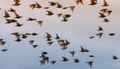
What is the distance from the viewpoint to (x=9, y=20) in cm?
11738

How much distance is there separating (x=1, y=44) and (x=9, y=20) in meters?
4.76

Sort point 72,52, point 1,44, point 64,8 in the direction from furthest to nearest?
point 72,52 → point 1,44 → point 64,8

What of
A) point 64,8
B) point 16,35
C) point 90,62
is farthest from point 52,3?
point 90,62

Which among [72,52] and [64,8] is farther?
[72,52]

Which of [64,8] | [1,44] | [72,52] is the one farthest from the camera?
[72,52]

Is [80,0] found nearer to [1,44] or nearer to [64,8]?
[64,8]

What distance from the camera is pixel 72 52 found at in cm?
12762

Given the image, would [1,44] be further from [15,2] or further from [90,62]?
[90,62]

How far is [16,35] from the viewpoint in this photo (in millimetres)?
121125

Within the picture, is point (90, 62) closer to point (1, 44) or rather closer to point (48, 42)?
point (48, 42)

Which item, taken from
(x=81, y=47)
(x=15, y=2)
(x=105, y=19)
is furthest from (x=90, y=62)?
(x=15, y=2)

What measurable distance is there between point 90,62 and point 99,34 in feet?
38.0

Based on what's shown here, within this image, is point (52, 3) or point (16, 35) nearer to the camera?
point (52, 3)

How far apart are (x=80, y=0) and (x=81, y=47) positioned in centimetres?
1491
